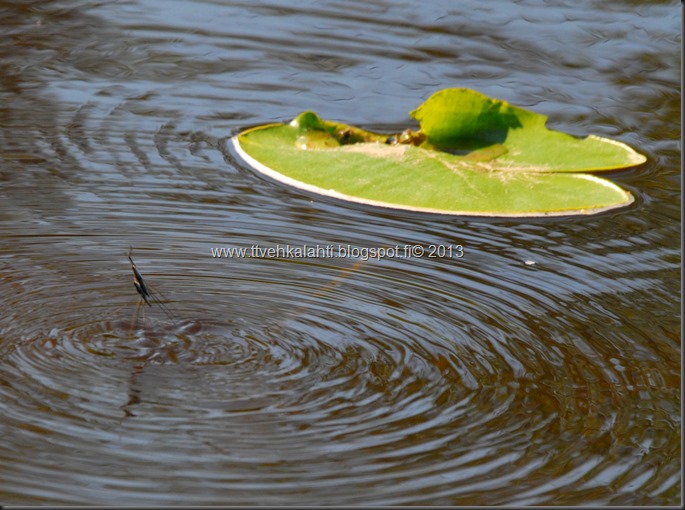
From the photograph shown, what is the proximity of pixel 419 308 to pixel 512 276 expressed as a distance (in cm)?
36

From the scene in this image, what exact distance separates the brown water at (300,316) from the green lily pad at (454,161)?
2.9 inches

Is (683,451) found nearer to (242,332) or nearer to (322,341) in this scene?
(322,341)

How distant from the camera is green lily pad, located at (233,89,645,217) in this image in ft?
10.6

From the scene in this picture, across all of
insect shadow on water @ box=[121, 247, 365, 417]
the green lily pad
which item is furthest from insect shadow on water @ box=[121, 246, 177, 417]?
the green lily pad

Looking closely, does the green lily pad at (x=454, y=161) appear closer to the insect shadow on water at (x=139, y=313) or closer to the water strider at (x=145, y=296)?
the insect shadow on water at (x=139, y=313)

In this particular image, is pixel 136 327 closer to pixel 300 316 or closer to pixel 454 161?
pixel 300 316

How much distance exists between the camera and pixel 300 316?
7.93ft

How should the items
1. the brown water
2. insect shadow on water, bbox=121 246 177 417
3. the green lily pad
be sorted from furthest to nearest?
the green lily pad → insect shadow on water, bbox=121 246 177 417 → the brown water

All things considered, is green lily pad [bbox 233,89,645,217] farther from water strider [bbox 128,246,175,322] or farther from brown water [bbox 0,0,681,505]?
water strider [bbox 128,246,175,322]

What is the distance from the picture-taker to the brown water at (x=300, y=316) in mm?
1872

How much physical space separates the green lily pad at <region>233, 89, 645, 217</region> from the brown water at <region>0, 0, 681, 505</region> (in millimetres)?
74

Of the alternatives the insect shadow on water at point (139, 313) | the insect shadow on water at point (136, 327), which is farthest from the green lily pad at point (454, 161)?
the insect shadow on water at point (136, 327)

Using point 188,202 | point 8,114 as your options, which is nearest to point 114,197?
point 188,202

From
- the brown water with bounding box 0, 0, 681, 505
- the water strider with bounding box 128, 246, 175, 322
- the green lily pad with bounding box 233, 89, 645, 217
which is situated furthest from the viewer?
the green lily pad with bounding box 233, 89, 645, 217
